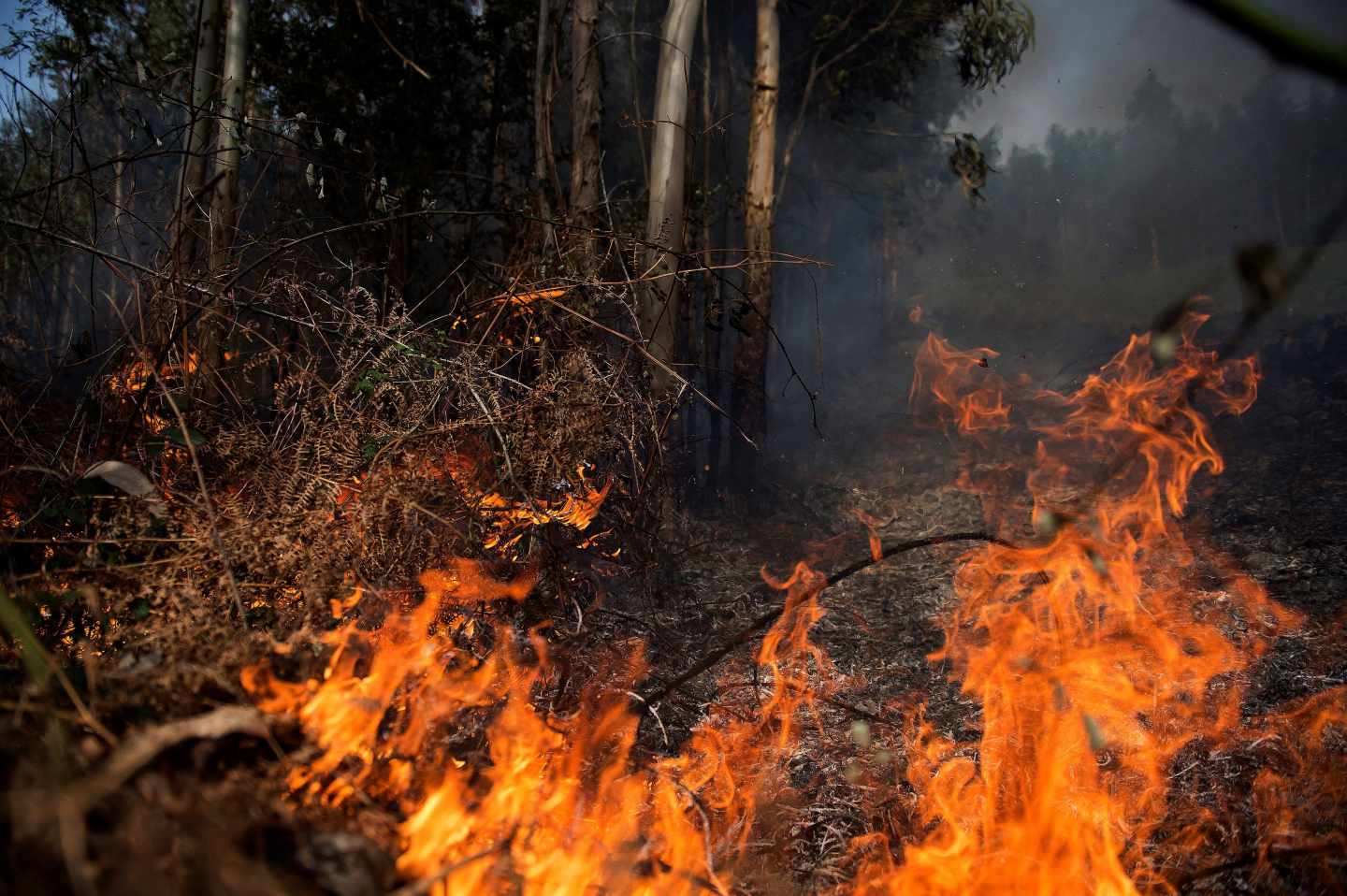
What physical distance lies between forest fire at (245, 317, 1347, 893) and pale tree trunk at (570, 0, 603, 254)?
464 centimetres

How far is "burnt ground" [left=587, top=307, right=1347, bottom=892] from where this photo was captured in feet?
11.7

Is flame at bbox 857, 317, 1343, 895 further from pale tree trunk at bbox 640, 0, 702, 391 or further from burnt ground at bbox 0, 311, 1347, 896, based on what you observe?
pale tree trunk at bbox 640, 0, 702, 391

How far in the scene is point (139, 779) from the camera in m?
1.42

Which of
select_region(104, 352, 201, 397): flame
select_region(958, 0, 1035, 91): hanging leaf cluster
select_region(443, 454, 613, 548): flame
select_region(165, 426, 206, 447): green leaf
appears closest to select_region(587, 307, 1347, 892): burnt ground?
select_region(443, 454, 613, 548): flame

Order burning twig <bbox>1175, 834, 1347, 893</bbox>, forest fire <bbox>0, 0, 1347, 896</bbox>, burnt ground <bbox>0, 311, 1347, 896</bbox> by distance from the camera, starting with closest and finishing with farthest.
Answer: burnt ground <bbox>0, 311, 1347, 896</bbox>, forest fire <bbox>0, 0, 1347, 896</bbox>, burning twig <bbox>1175, 834, 1347, 893</bbox>

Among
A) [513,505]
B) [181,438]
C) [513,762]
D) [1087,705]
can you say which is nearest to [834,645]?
[1087,705]

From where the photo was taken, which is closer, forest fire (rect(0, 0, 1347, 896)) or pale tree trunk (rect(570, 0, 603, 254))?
forest fire (rect(0, 0, 1347, 896))

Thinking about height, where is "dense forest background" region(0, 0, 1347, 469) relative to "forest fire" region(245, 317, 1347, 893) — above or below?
above

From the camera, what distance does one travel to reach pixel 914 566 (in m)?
6.78

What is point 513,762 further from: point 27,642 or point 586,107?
point 586,107

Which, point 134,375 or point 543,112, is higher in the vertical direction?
point 543,112

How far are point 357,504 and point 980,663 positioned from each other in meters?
3.89

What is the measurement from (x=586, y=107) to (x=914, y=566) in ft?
19.1

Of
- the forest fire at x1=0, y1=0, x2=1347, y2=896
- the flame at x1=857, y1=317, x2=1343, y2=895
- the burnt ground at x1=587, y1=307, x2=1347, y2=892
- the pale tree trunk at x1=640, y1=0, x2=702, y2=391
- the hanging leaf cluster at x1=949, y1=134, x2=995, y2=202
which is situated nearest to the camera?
the forest fire at x1=0, y1=0, x2=1347, y2=896
